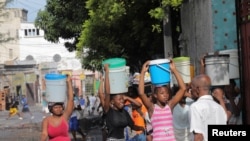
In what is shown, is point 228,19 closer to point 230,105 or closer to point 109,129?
point 230,105

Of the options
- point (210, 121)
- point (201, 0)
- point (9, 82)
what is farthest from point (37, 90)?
point (210, 121)

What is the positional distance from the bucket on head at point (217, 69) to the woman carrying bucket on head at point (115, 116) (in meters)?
1.24

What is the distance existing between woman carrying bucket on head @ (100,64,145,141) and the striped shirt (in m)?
0.88

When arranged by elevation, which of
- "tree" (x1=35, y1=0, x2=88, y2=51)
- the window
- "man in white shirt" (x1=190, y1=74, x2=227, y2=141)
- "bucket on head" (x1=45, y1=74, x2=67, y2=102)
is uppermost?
the window

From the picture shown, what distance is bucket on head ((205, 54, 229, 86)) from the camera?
8008mm

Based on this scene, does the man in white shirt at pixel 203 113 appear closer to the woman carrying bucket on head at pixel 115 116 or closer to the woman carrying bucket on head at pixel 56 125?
the woman carrying bucket on head at pixel 115 116

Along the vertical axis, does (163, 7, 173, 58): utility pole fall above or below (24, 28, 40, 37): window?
below

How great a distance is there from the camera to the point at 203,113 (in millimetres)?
5980

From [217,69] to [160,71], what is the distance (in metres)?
0.77

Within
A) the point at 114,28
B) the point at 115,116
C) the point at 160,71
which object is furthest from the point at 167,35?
the point at 115,116

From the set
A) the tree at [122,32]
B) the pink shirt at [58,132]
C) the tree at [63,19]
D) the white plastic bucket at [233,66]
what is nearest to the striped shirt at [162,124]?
the pink shirt at [58,132]

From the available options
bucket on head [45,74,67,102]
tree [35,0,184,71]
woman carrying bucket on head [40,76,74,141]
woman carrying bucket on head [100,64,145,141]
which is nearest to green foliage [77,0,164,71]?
tree [35,0,184,71]

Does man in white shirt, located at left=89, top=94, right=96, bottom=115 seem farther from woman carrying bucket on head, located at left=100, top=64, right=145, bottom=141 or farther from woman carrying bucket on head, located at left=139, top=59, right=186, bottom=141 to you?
woman carrying bucket on head, located at left=139, top=59, right=186, bottom=141

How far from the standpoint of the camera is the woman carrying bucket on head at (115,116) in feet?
25.2
